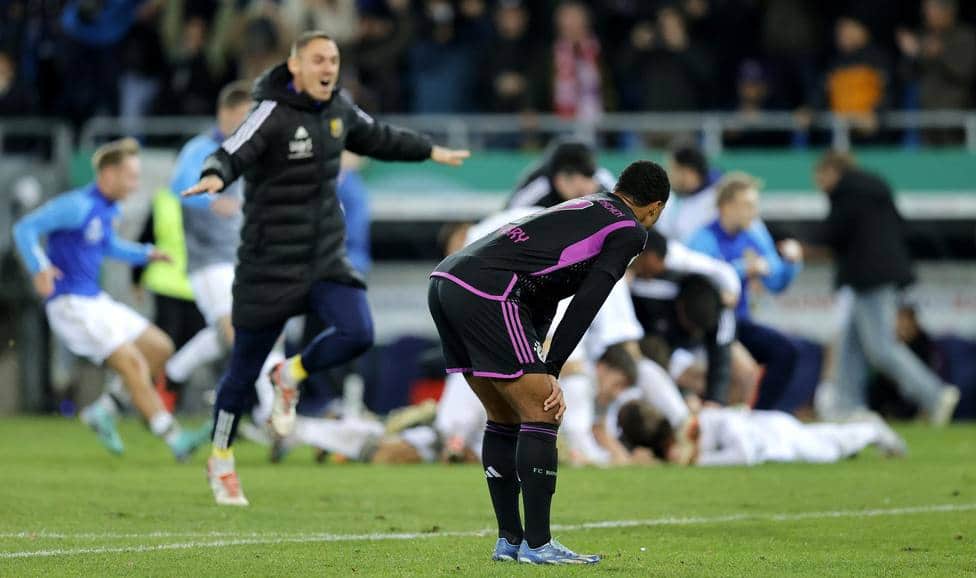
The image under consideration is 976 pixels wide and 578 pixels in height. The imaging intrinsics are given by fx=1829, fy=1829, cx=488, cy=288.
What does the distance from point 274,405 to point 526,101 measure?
416 inches

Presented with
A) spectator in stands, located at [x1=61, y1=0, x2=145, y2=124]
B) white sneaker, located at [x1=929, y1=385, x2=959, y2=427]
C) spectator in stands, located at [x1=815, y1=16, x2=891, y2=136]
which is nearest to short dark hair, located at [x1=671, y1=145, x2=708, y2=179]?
white sneaker, located at [x1=929, y1=385, x2=959, y2=427]

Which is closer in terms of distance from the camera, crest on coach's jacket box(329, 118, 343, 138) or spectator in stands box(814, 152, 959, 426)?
crest on coach's jacket box(329, 118, 343, 138)

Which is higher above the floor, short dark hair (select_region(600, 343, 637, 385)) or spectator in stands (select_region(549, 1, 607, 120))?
spectator in stands (select_region(549, 1, 607, 120))

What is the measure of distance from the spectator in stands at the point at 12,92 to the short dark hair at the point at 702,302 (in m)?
10.0

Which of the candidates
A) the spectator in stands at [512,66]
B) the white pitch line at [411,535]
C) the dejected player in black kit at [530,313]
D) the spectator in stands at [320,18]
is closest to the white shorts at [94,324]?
the white pitch line at [411,535]

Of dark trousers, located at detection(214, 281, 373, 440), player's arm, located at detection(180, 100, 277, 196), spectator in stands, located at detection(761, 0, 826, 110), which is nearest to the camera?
player's arm, located at detection(180, 100, 277, 196)

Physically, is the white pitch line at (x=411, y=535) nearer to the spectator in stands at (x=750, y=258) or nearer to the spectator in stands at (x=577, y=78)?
the spectator in stands at (x=750, y=258)

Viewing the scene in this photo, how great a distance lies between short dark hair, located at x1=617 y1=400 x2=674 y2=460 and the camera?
12805 mm

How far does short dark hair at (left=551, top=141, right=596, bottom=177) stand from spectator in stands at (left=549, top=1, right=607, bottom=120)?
7.62m

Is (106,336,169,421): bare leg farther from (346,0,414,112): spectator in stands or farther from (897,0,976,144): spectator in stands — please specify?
(897,0,976,144): spectator in stands

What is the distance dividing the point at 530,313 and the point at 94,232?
6.32m

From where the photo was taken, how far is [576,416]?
12.6 meters

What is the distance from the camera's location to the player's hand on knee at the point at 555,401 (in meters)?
7.21

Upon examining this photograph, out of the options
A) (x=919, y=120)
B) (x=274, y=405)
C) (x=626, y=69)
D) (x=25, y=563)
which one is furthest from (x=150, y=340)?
(x=919, y=120)
